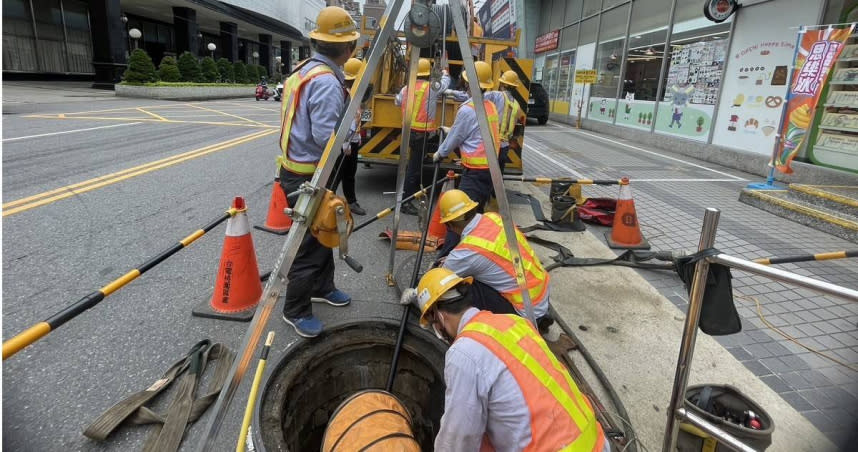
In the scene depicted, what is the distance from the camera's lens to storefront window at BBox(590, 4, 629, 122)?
14672 millimetres

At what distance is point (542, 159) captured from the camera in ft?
32.2

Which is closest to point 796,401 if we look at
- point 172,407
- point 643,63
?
point 172,407

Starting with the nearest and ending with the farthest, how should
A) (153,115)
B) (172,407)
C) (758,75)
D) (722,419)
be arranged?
(722,419), (172,407), (758,75), (153,115)

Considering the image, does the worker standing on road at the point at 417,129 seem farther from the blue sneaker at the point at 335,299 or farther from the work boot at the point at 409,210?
the blue sneaker at the point at 335,299

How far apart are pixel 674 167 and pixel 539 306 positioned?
815 centimetres

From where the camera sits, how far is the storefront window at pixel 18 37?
859 inches

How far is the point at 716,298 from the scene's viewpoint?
1780mm

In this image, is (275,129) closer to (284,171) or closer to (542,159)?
(542,159)

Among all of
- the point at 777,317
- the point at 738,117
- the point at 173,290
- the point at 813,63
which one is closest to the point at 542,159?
the point at 738,117

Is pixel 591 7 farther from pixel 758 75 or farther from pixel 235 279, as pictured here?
pixel 235 279

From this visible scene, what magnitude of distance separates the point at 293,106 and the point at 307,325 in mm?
1366

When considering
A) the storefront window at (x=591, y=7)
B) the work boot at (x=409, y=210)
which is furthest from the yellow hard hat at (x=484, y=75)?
the storefront window at (x=591, y=7)

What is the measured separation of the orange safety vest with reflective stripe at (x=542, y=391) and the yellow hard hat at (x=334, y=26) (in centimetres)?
196

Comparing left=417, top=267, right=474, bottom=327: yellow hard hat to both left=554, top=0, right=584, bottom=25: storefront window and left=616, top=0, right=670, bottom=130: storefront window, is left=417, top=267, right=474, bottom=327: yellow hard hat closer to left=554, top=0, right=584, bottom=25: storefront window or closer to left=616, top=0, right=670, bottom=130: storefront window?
left=616, top=0, right=670, bottom=130: storefront window
